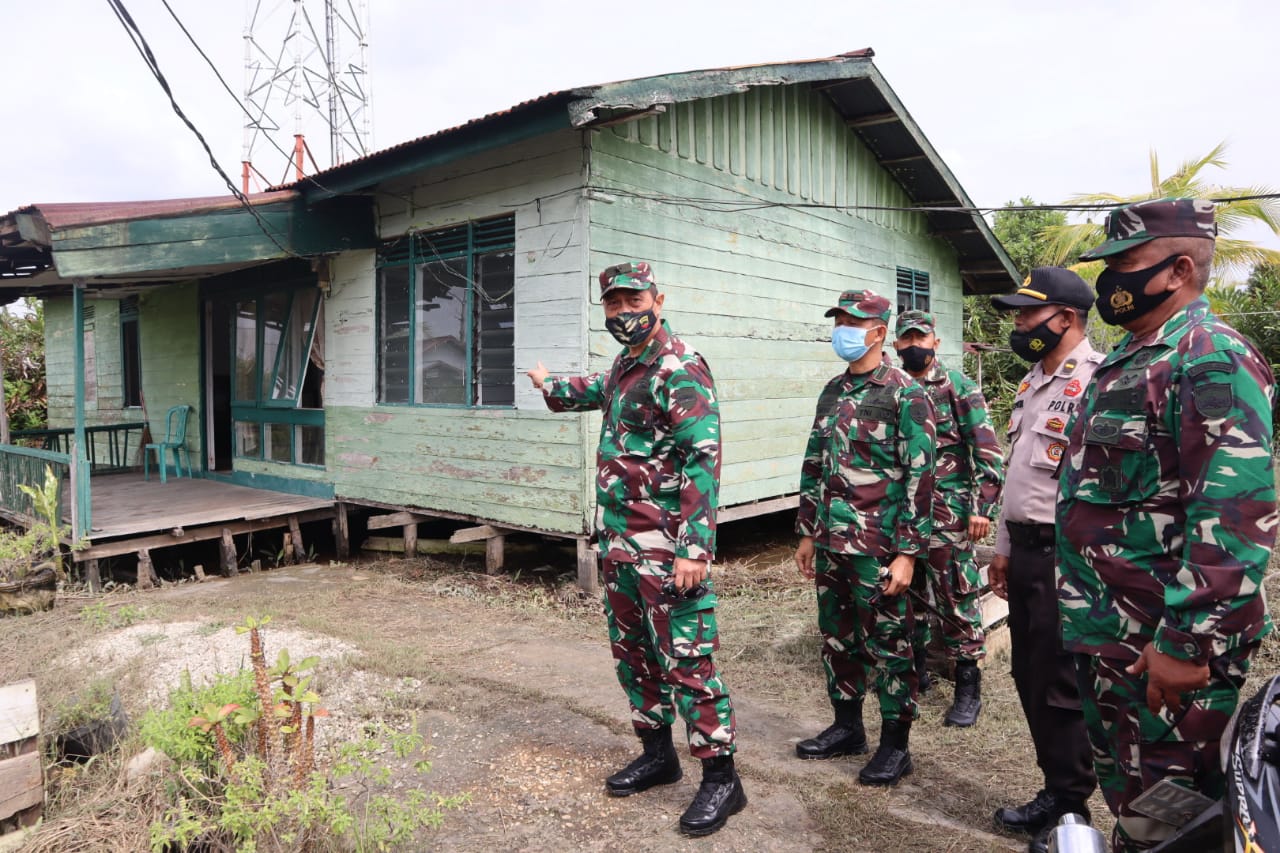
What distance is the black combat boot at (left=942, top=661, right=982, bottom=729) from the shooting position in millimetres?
3924

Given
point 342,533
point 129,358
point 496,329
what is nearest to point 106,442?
point 129,358

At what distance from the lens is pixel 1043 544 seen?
9.45 feet

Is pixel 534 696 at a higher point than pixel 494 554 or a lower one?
lower

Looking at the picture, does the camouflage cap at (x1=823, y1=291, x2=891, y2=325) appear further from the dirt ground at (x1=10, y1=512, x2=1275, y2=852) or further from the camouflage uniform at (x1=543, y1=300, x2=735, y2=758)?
the dirt ground at (x1=10, y1=512, x2=1275, y2=852)

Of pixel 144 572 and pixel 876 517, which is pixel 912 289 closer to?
pixel 876 517

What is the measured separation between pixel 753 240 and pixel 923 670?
477cm

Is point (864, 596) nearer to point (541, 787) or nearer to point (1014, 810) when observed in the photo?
point (1014, 810)

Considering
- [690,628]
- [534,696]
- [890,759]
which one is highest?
[690,628]

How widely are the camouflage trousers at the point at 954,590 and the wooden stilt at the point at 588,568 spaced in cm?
290

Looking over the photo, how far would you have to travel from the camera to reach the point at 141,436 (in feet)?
39.1

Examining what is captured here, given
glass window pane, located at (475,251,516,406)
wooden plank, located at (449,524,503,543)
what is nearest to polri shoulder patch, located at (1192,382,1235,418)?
glass window pane, located at (475,251,516,406)

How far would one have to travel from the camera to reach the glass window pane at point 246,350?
9430 mm

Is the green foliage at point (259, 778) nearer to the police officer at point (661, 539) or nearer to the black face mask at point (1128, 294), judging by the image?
the police officer at point (661, 539)

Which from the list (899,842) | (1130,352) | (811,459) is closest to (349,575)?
(811,459)
